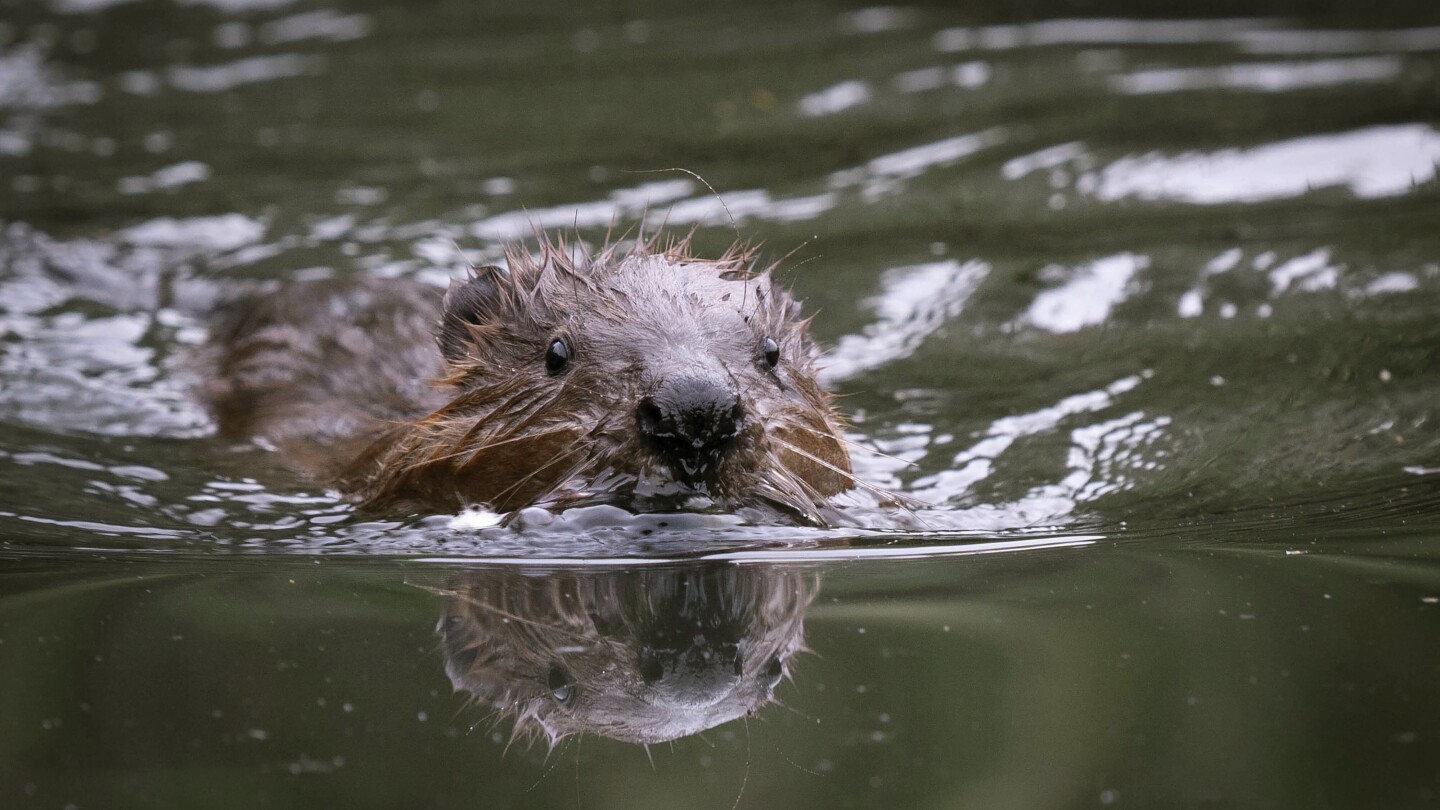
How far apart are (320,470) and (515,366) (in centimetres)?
89

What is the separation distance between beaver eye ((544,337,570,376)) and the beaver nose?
49 cm

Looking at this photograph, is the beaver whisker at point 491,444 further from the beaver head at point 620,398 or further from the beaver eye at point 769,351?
the beaver eye at point 769,351

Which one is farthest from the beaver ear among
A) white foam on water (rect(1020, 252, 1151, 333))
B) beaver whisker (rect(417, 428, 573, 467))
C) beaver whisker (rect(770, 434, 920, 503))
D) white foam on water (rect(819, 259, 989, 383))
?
white foam on water (rect(1020, 252, 1151, 333))

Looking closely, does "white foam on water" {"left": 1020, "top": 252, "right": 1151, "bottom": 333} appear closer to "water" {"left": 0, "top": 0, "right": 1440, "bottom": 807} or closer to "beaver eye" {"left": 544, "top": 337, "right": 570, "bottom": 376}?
"water" {"left": 0, "top": 0, "right": 1440, "bottom": 807}

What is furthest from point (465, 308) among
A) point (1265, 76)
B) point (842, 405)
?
point (1265, 76)

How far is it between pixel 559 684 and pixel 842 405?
2881 millimetres

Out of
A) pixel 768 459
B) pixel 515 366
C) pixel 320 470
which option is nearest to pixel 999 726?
pixel 768 459

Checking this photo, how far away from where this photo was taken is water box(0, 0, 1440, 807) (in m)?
2.54

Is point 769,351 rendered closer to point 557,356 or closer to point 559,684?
point 557,356

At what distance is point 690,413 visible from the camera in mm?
3402

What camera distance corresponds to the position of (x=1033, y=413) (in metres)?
5.21

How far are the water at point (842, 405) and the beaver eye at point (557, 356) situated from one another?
402mm

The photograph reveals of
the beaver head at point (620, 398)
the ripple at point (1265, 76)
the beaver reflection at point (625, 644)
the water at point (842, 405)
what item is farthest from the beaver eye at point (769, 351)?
the ripple at point (1265, 76)

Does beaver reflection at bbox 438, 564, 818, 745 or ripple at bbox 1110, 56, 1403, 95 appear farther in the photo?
ripple at bbox 1110, 56, 1403, 95
